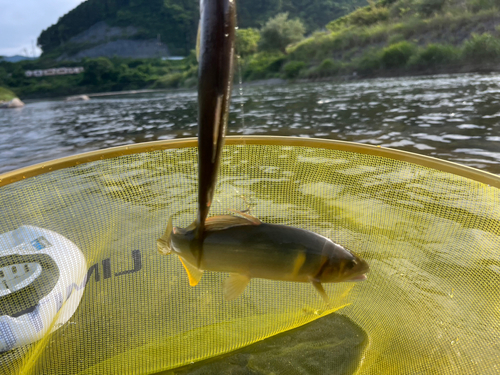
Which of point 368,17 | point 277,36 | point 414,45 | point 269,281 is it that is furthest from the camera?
point 277,36

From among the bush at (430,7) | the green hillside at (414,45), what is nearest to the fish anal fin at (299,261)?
the green hillside at (414,45)

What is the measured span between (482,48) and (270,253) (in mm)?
24068

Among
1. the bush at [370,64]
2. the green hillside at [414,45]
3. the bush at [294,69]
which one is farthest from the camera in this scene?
the bush at [294,69]

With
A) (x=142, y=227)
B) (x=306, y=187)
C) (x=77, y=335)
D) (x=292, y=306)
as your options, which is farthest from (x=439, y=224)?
(x=77, y=335)

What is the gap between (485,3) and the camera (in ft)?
78.6

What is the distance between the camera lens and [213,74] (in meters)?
0.45

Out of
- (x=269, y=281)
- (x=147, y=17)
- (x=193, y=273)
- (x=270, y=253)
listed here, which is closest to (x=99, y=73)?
(x=147, y=17)

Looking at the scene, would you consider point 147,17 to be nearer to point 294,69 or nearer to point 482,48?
point 294,69

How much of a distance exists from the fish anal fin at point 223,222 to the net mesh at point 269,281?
Answer: 107 centimetres

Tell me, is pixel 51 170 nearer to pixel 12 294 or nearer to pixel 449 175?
pixel 12 294

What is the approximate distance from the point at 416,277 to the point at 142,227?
1.66 meters

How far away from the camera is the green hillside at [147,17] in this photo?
57.1m

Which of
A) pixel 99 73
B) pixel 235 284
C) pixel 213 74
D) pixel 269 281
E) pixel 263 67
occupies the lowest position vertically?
pixel 99 73

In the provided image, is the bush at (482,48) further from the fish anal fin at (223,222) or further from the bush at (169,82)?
the bush at (169,82)
